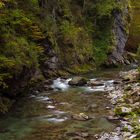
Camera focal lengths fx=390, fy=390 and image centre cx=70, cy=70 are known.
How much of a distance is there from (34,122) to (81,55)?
24.6m

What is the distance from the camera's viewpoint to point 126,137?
1733 cm

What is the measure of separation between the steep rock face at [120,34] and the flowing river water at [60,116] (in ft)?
66.7

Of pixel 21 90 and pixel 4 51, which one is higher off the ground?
pixel 4 51

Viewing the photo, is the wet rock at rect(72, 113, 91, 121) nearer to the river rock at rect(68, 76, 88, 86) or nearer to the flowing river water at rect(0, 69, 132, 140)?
the flowing river water at rect(0, 69, 132, 140)

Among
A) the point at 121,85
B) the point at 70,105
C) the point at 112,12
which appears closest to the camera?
the point at 70,105

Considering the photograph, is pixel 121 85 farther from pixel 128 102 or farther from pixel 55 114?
pixel 55 114

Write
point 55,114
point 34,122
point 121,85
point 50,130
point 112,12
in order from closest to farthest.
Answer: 1. point 50,130
2. point 34,122
3. point 55,114
4. point 121,85
5. point 112,12

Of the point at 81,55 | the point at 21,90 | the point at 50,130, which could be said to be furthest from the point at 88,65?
the point at 50,130

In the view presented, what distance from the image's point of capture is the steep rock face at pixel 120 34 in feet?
166

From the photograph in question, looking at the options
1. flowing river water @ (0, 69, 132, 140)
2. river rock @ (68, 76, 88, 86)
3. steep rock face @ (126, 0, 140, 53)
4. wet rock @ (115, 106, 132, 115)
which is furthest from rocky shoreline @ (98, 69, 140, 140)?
steep rock face @ (126, 0, 140, 53)

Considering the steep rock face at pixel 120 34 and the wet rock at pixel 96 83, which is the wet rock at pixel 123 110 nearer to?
the wet rock at pixel 96 83

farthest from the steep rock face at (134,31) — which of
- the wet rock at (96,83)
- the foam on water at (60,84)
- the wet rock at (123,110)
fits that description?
the wet rock at (123,110)

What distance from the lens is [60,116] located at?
21.5m

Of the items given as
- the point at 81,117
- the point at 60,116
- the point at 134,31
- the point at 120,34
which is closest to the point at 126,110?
the point at 81,117
